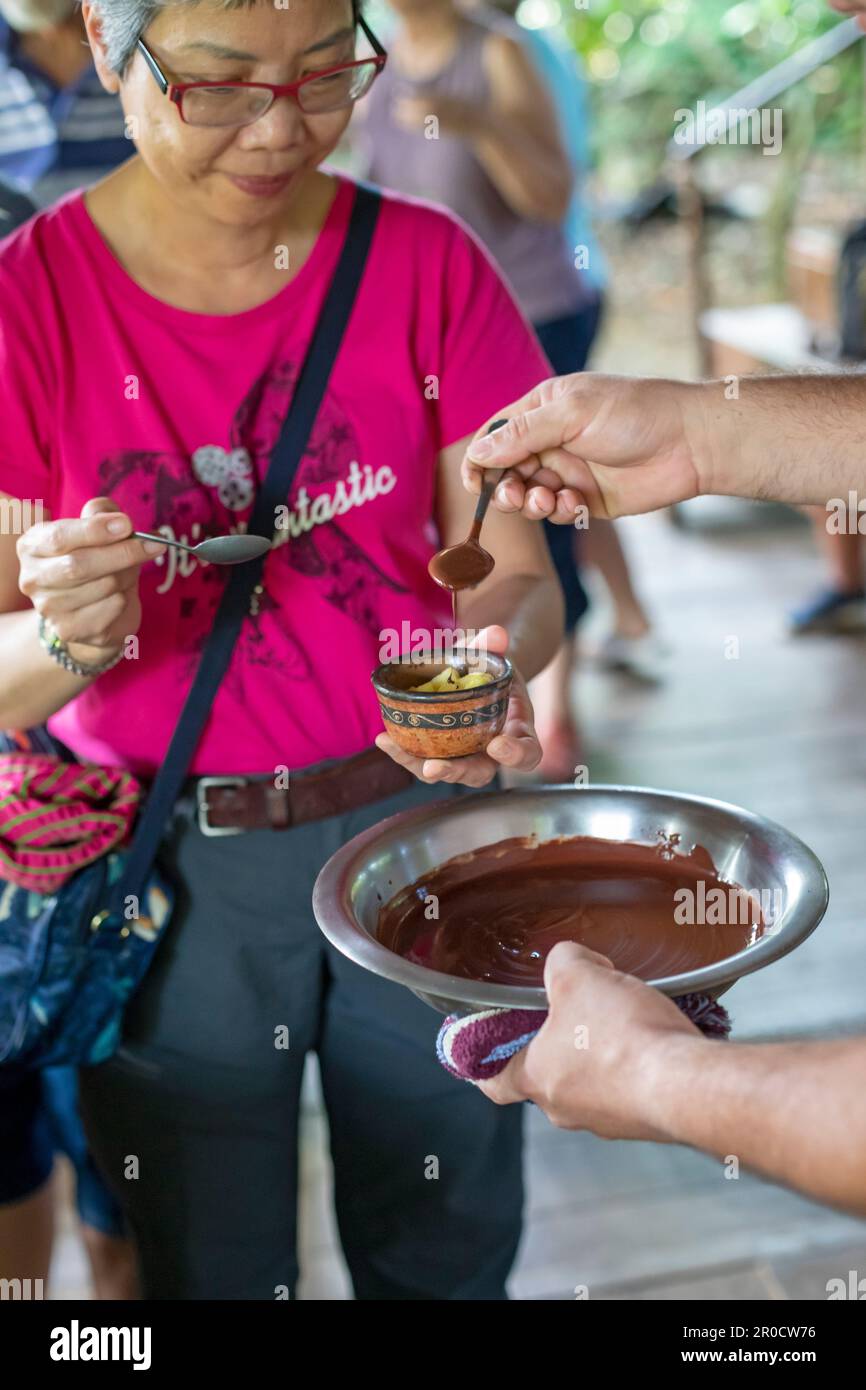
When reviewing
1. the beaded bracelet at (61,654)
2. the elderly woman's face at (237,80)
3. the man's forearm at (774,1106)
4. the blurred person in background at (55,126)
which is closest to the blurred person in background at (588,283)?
the blurred person in background at (55,126)

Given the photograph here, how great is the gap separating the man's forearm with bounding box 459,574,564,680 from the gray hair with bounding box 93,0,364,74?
2.05 ft

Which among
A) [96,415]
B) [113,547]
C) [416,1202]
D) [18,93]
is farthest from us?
[18,93]

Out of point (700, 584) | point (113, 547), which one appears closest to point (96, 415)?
point (113, 547)

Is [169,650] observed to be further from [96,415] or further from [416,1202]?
[416,1202]

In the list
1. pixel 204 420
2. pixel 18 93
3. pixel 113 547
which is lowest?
pixel 113 547

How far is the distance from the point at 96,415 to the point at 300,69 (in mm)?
375

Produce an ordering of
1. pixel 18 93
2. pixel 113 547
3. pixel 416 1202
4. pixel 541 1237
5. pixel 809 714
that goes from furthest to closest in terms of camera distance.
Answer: pixel 809 714 < pixel 18 93 < pixel 541 1237 < pixel 416 1202 < pixel 113 547

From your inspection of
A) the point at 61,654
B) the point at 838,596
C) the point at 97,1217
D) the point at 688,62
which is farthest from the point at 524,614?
the point at 688,62

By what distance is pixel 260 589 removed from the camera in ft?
4.99

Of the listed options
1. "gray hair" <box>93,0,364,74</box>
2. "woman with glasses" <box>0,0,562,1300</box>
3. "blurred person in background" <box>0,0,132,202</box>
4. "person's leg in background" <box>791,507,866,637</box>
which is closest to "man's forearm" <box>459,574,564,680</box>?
"woman with glasses" <box>0,0,562,1300</box>

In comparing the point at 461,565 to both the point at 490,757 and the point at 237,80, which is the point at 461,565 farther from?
the point at 237,80

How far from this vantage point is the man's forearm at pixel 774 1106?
1.02m

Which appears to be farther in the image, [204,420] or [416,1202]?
[416,1202]

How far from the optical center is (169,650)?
1.53 metres
